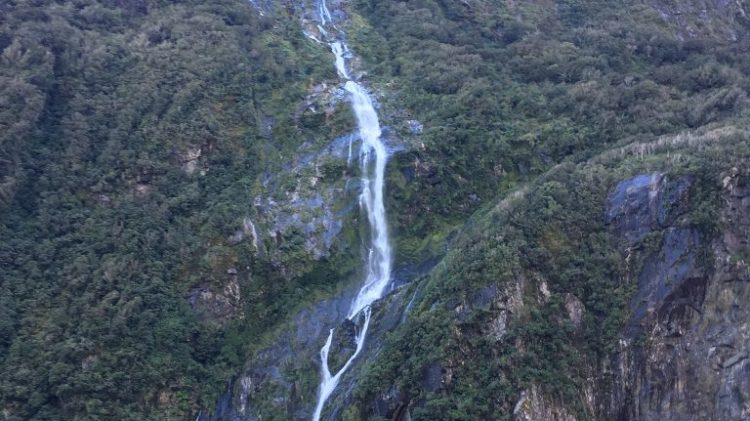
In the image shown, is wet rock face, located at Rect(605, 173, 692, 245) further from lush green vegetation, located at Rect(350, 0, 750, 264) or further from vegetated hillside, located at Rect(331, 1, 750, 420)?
lush green vegetation, located at Rect(350, 0, 750, 264)

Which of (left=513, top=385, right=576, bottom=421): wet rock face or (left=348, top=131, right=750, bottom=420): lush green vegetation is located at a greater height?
(left=348, top=131, right=750, bottom=420): lush green vegetation

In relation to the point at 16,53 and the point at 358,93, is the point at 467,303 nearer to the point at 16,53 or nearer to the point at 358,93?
the point at 358,93

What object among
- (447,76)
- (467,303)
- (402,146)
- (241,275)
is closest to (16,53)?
(241,275)

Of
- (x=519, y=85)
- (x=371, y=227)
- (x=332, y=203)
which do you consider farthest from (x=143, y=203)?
(x=519, y=85)

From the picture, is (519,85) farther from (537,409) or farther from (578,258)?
(537,409)

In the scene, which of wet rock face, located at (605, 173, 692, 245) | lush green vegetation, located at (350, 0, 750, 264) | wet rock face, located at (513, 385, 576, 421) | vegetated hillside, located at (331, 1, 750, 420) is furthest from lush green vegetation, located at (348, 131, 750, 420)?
lush green vegetation, located at (350, 0, 750, 264)
